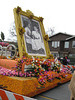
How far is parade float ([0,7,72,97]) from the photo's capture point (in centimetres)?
384

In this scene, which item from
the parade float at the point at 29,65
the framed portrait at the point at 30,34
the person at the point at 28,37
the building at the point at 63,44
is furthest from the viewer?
the building at the point at 63,44

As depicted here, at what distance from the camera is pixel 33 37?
17.4 feet

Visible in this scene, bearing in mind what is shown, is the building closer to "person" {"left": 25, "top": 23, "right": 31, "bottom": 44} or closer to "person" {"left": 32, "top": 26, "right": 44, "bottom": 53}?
"person" {"left": 32, "top": 26, "right": 44, "bottom": 53}

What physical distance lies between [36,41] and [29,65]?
1409 millimetres

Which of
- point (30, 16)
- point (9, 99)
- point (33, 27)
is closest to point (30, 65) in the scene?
point (9, 99)

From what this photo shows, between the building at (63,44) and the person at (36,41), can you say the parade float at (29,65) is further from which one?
the building at (63,44)

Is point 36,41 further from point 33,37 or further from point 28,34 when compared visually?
point 28,34

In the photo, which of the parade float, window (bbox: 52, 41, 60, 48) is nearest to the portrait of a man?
the parade float

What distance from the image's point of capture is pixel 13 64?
4.90 metres

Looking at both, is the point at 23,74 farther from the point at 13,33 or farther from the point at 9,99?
the point at 13,33

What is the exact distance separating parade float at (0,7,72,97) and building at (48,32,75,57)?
29010 mm

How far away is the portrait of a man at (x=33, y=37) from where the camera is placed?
498cm

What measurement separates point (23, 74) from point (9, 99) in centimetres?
115

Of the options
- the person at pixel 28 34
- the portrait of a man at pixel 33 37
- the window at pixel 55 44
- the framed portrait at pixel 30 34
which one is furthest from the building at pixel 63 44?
the person at pixel 28 34
